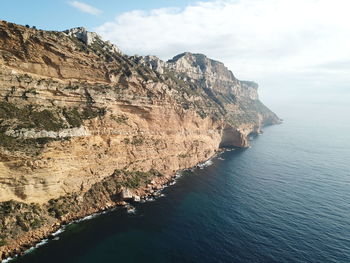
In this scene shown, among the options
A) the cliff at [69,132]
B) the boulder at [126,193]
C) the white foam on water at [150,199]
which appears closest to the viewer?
the cliff at [69,132]

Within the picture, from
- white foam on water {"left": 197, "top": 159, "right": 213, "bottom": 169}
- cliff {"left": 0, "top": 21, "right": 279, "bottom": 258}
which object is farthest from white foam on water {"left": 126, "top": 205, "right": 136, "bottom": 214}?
white foam on water {"left": 197, "top": 159, "right": 213, "bottom": 169}

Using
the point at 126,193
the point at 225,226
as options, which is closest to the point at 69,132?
the point at 126,193

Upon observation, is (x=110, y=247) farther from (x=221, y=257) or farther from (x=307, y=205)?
(x=307, y=205)

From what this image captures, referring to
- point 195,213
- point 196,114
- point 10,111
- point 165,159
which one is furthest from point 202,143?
point 10,111

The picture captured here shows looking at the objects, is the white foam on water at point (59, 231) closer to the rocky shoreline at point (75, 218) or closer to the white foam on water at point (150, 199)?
the rocky shoreline at point (75, 218)

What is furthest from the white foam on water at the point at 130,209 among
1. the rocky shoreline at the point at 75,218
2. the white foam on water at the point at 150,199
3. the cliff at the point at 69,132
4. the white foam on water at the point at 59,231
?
the white foam on water at the point at 59,231

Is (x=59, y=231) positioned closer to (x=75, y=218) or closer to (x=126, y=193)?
(x=75, y=218)

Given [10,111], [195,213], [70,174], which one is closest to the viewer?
[10,111]
